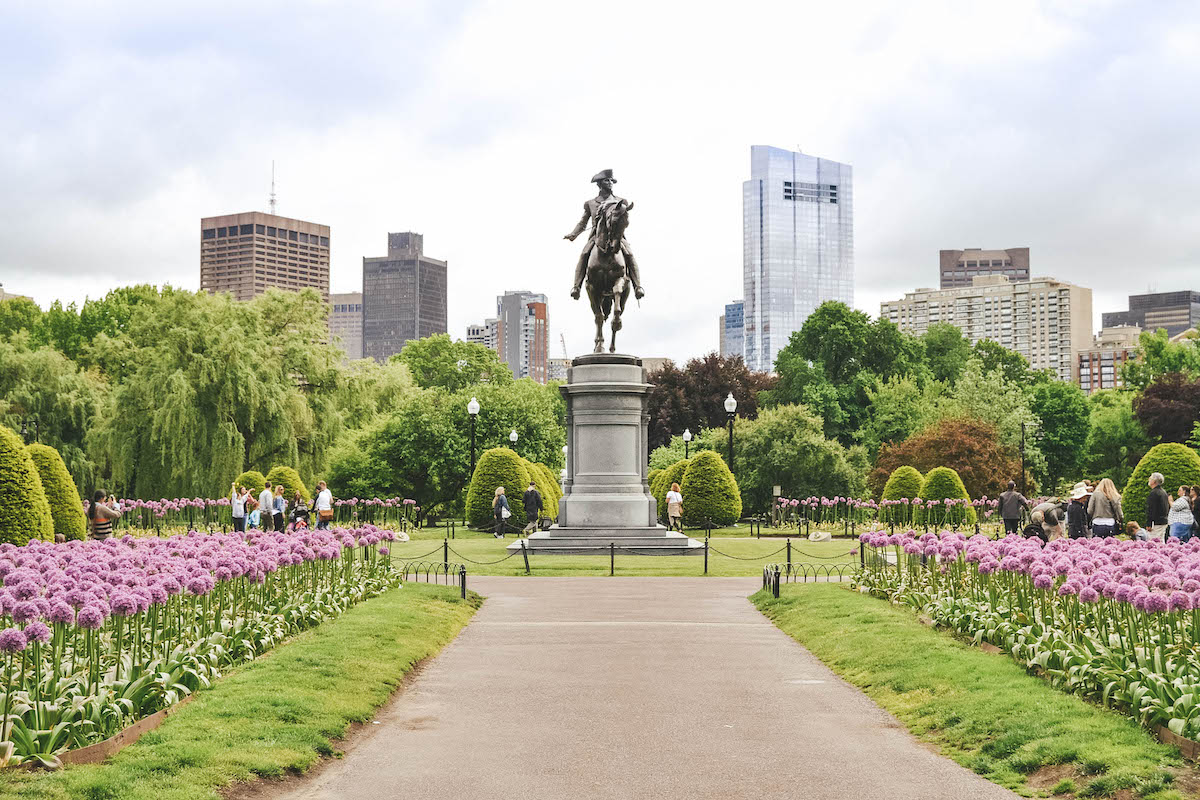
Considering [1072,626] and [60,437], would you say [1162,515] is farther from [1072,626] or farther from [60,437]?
[60,437]

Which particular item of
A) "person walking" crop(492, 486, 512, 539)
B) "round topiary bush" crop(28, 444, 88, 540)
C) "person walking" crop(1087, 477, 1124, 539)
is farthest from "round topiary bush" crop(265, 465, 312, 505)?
"person walking" crop(1087, 477, 1124, 539)

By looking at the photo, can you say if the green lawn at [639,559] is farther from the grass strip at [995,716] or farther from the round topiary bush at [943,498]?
the grass strip at [995,716]

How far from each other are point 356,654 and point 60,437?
Result: 42776mm

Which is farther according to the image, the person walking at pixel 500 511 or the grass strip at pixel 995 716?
the person walking at pixel 500 511

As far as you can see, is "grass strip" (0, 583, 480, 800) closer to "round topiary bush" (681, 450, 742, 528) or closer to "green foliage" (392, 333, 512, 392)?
"round topiary bush" (681, 450, 742, 528)

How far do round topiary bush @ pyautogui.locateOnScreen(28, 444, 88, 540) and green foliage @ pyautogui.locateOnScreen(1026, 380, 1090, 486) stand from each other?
63.1 meters

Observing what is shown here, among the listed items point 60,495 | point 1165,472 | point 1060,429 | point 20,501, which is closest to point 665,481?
point 1165,472

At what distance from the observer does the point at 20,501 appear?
2011 centimetres

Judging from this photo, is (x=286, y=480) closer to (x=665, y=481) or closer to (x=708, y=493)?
(x=708, y=493)

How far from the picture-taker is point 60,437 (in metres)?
51.2

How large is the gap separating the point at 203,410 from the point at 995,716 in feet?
123

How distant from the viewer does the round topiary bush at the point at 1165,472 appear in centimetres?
2769

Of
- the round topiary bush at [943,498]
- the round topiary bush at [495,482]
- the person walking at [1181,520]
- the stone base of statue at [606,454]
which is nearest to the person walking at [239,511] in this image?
the stone base of statue at [606,454]

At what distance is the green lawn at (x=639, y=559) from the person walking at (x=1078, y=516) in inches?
208
